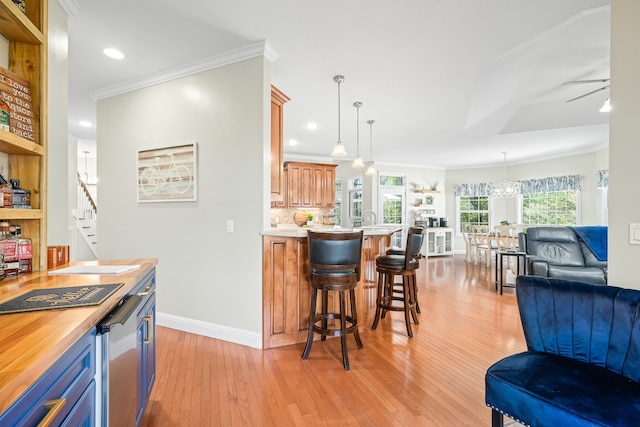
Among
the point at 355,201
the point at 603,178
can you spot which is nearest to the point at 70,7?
the point at 355,201

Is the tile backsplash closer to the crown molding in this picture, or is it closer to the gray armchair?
the gray armchair

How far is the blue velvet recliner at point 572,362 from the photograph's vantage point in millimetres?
1155

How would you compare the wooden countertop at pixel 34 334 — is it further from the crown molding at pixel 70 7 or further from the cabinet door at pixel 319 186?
the cabinet door at pixel 319 186

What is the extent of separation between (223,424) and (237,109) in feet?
8.18

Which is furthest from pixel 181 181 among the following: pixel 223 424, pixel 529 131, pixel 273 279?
pixel 529 131

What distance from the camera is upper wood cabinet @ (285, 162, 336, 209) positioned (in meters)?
5.68

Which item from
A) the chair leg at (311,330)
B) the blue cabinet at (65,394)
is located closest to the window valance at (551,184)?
the chair leg at (311,330)

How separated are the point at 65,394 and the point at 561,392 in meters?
1.78

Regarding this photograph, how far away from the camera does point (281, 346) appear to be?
2.69 metres

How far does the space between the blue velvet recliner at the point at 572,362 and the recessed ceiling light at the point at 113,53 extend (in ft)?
12.2

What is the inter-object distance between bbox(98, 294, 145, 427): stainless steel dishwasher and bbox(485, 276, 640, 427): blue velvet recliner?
164 cm

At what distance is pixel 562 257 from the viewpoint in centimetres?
417

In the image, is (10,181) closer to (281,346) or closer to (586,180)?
(281,346)

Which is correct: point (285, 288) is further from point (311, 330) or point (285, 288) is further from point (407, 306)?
point (407, 306)
